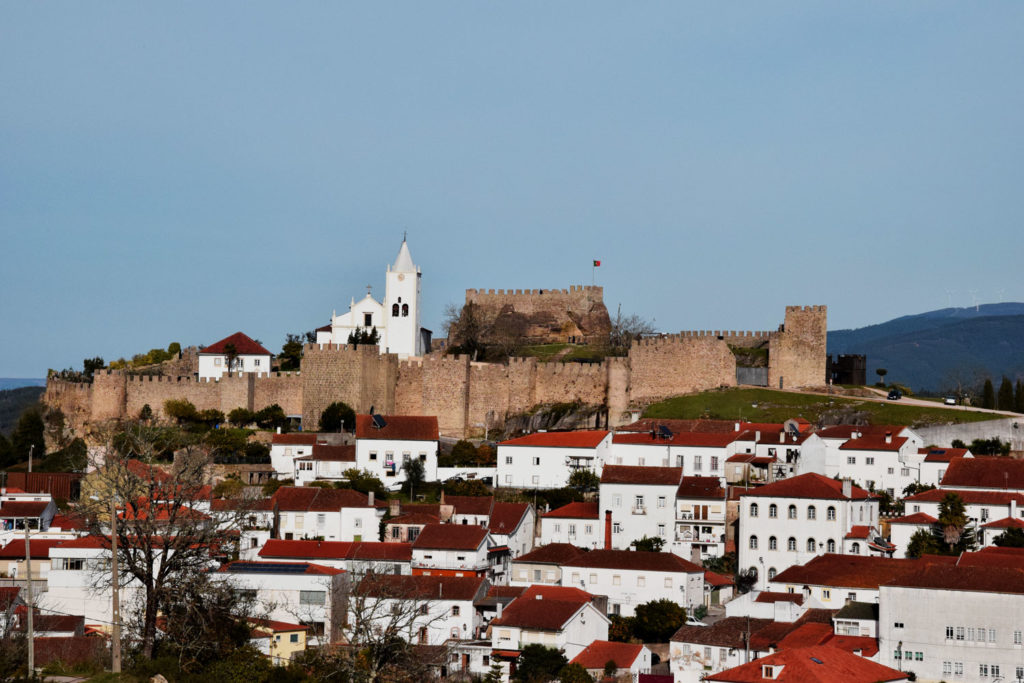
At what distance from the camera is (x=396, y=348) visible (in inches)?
2655

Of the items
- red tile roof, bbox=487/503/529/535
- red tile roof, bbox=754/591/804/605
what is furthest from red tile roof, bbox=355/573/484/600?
red tile roof, bbox=754/591/804/605

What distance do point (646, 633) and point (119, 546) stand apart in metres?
16.0

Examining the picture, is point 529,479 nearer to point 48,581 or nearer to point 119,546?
point 48,581

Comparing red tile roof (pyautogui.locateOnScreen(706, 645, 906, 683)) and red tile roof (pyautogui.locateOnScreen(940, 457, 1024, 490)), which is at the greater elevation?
red tile roof (pyautogui.locateOnScreen(940, 457, 1024, 490))

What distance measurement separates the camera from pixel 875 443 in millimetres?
50500

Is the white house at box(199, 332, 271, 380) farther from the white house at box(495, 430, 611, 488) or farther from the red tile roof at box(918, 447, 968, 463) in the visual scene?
the red tile roof at box(918, 447, 968, 463)

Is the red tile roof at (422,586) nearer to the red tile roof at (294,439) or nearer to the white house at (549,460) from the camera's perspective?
the white house at (549,460)

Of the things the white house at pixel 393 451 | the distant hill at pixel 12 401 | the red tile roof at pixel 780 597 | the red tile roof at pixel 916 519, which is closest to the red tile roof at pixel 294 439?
the white house at pixel 393 451

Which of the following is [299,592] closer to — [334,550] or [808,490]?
[334,550]

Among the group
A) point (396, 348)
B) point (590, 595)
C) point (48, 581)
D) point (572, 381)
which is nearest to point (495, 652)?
point (590, 595)

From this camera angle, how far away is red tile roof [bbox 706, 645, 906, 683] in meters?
32.5

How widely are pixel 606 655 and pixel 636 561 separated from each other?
5.97m

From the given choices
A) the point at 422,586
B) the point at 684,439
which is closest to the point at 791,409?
the point at 684,439

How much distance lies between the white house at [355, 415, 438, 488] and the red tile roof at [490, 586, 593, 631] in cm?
1377
